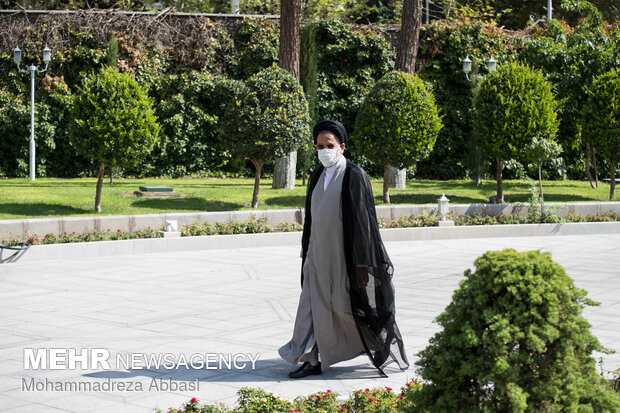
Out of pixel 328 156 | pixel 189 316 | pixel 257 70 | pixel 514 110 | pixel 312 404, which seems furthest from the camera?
pixel 257 70

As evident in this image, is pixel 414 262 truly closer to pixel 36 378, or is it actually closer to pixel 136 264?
pixel 136 264

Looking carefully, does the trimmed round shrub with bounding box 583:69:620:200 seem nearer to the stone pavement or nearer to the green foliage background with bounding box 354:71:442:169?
the green foliage background with bounding box 354:71:442:169

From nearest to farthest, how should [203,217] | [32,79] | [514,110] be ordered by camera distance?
[203,217]
[514,110]
[32,79]

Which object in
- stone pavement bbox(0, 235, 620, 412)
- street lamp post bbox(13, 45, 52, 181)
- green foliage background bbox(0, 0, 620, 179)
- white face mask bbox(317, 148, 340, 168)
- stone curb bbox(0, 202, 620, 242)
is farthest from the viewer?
green foliage background bbox(0, 0, 620, 179)

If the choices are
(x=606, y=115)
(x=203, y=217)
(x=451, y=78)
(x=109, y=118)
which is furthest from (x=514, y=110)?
(x=109, y=118)

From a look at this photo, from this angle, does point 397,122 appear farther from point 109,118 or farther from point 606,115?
point 109,118

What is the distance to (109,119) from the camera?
1529 cm

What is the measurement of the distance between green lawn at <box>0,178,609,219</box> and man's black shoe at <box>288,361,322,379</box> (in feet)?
33.0

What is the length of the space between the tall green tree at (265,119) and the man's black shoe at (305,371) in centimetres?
1099

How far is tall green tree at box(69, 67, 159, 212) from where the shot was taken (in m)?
15.3

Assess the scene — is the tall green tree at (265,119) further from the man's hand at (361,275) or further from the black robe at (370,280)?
the man's hand at (361,275)

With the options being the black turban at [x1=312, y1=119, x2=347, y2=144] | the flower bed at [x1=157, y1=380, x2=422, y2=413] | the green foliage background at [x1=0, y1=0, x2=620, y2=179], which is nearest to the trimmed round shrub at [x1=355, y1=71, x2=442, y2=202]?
the green foliage background at [x1=0, y1=0, x2=620, y2=179]

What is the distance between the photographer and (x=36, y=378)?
584 centimetres

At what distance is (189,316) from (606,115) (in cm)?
1462
